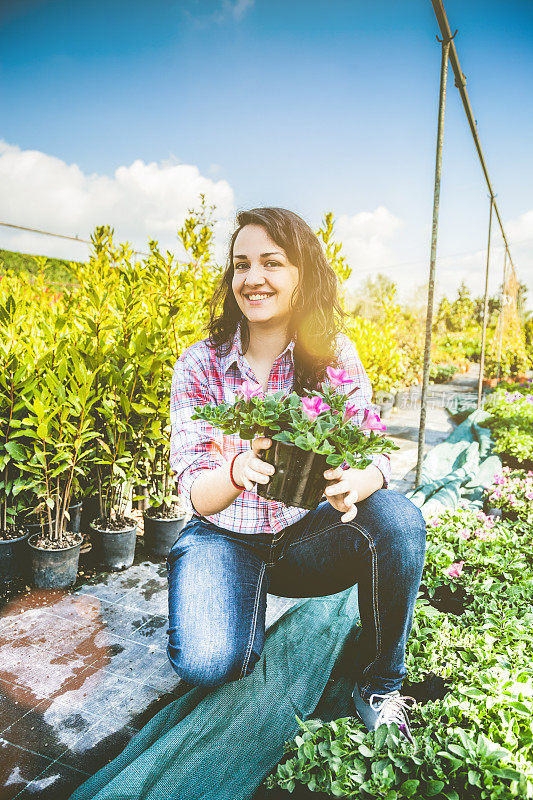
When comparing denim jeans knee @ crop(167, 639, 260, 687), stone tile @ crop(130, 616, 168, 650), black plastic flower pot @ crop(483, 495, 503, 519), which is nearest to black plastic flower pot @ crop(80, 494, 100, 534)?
stone tile @ crop(130, 616, 168, 650)

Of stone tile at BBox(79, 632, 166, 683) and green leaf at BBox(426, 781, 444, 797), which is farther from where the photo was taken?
stone tile at BBox(79, 632, 166, 683)

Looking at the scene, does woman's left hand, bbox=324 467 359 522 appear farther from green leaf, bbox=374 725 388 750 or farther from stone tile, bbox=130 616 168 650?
stone tile, bbox=130 616 168 650

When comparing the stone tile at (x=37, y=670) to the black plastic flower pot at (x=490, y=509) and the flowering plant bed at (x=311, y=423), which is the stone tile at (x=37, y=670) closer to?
the flowering plant bed at (x=311, y=423)

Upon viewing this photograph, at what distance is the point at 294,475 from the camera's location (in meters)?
1.18

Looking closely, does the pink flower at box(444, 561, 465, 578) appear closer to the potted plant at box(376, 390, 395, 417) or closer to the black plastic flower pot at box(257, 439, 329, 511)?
the black plastic flower pot at box(257, 439, 329, 511)

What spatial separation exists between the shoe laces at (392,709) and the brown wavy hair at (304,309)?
3.11 ft

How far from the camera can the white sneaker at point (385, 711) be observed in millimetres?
1296

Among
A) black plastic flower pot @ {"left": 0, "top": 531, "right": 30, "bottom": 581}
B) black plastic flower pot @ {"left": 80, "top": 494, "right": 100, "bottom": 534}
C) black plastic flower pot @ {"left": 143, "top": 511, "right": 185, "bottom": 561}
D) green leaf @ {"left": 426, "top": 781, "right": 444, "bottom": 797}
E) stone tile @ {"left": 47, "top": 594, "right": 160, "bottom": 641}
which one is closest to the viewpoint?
green leaf @ {"left": 426, "top": 781, "right": 444, "bottom": 797}

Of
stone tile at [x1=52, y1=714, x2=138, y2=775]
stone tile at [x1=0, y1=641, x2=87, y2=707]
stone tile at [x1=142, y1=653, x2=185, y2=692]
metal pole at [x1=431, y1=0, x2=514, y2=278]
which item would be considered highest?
metal pole at [x1=431, y1=0, x2=514, y2=278]

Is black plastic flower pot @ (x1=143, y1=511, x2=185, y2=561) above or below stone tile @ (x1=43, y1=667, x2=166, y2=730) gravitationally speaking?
above

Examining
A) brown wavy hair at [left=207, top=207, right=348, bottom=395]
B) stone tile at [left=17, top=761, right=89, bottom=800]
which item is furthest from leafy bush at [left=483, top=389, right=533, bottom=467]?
stone tile at [left=17, top=761, right=89, bottom=800]

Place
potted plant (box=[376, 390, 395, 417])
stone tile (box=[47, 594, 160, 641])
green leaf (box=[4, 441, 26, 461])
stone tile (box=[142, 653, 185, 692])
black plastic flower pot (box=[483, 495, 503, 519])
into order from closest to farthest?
1. stone tile (box=[142, 653, 185, 692])
2. stone tile (box=[47, 594, 160, 641])
3. green leaf (box=[4, 441, 26, 461])
4. black plastic flower pot (box=[483, 495, 503, 519])
5. potted plant (box=[376, 390, 395, 417])

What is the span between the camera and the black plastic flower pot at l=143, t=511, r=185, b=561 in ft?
9.30

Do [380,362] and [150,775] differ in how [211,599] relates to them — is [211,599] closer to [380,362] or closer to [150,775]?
[150,775]
